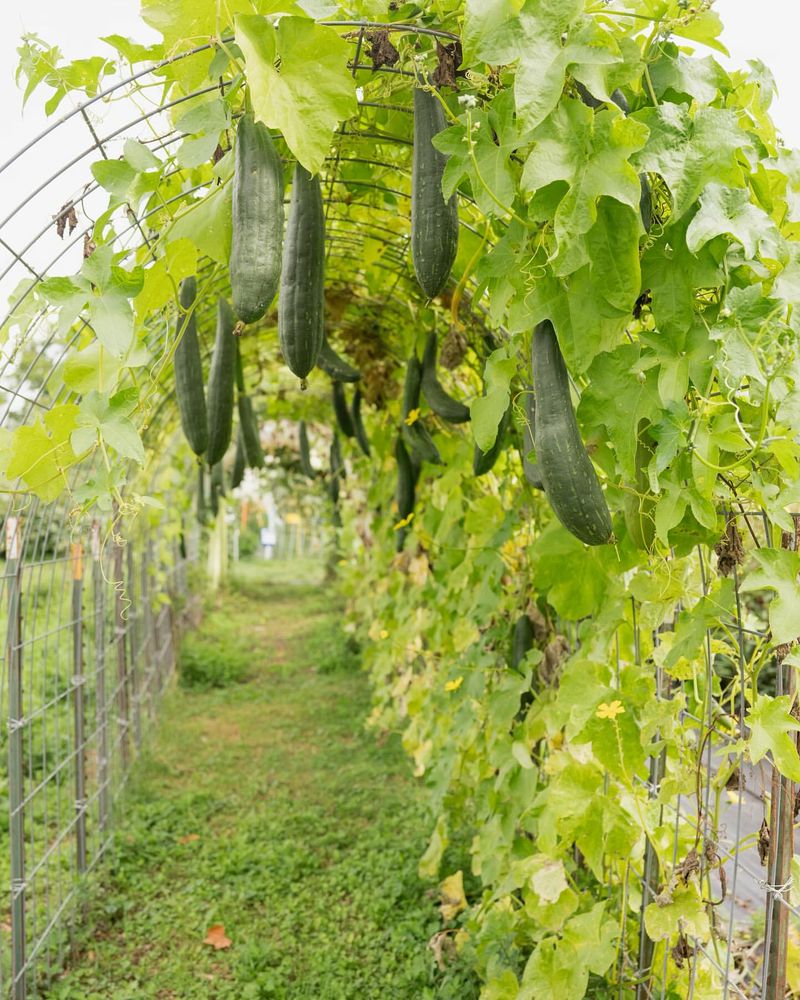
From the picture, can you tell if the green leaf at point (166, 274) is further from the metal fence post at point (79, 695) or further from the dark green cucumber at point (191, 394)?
the metal fence post at point (79, 695)

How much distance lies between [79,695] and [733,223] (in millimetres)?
3552

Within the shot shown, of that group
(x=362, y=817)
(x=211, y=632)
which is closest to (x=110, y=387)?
(x=362, y=817)

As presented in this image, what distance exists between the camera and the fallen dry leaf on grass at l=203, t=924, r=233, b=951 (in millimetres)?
3641

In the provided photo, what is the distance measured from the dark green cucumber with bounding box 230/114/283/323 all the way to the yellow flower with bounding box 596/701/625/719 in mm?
1148

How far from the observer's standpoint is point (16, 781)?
2.88m

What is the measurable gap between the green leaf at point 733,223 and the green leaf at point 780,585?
1.59ft

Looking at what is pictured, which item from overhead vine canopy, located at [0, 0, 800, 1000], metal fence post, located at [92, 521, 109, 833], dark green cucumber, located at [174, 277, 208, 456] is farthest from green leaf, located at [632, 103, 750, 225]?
metal fence post, located at [92, 521, 109, 833]

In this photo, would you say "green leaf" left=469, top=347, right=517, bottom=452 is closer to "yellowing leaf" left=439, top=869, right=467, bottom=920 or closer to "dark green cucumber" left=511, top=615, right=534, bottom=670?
"dark green cucumber" left=511, top=615, right=534, bottom=670

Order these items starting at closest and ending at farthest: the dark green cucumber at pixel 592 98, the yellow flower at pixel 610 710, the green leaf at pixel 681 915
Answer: the dark green cucumber at pixel 592 98 → the green leaf at pixel 681 915 → the yellow flower at pixel 610 710

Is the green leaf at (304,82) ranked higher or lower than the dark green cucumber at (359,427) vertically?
higher

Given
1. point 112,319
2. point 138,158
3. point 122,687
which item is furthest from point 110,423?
point 122,687

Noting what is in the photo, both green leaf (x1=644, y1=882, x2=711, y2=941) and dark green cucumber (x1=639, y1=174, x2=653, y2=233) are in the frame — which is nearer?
dark green cucumber (x1=639, y1=174, x2=653, y2=233)

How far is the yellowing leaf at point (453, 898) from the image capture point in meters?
3.45

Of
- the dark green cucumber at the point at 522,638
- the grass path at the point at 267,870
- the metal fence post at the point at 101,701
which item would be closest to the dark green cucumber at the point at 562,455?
the dark green cucumber at the point at 522,638
